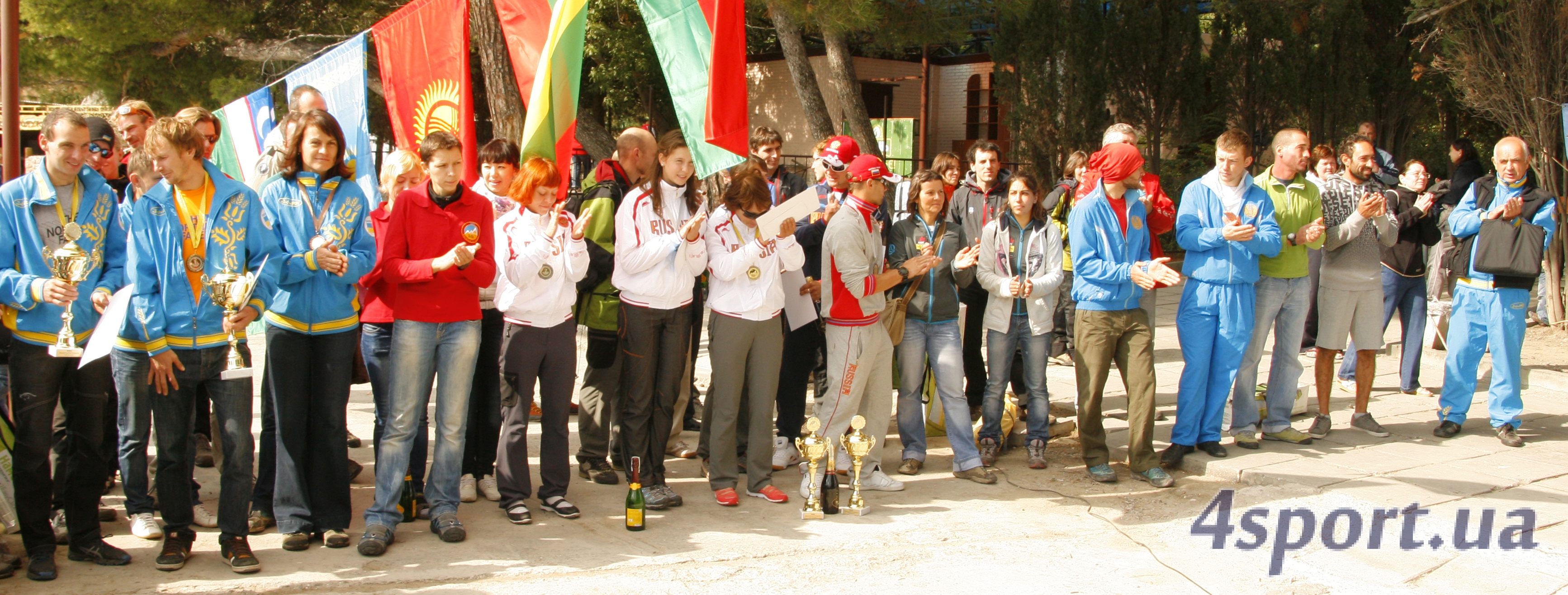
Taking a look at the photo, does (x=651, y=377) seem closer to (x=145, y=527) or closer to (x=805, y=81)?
(x=145, y=527)

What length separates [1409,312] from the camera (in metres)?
8.26

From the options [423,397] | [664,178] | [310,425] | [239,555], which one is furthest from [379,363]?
[664,178]

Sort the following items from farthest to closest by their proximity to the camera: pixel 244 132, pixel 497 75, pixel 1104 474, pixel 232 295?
1. pixel 497 75
2. pixel 244 132
3. pixel 1104 474
4. pixel 232 295

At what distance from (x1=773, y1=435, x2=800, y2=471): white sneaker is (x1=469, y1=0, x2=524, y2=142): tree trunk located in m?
3.79

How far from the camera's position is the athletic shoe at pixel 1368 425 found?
6.93 meters

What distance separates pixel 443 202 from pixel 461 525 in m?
1.40

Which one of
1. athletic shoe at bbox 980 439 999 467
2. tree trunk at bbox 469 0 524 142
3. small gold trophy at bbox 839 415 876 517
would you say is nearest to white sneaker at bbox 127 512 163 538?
small gold trophy at bbox 839 415 876 517

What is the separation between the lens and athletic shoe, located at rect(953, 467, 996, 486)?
5953mm

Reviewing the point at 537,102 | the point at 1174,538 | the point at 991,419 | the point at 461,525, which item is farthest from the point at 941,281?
the point at 461,525

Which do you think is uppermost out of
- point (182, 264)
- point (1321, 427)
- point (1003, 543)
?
point (182, 264)

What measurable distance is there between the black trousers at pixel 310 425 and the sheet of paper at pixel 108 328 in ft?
1.81

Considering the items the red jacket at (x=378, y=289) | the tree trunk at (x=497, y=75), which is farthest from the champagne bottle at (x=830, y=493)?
the tree trunk at (x=497, y=75)

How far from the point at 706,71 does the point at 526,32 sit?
1062mm

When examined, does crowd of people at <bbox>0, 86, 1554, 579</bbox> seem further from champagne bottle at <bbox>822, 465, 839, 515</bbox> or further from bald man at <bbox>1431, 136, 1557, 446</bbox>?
champagne bottle at <bbox>822, 465, 839, 515</bbox>
